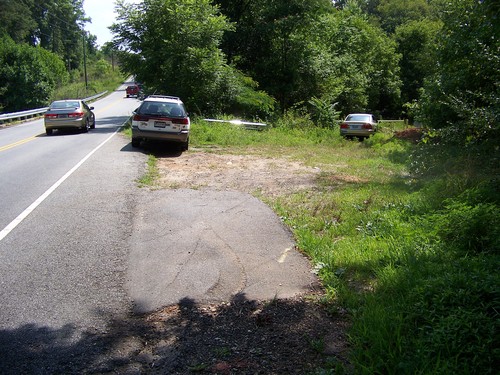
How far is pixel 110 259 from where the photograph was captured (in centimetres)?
563

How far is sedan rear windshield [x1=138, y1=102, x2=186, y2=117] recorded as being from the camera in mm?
14750

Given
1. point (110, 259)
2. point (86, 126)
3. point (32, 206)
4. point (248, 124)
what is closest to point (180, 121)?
point (32, 206)

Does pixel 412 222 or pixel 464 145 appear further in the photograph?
pixel 464 145

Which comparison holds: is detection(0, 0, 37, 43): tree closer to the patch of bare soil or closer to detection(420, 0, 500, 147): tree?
detection(420, 0, 500, 147): tree

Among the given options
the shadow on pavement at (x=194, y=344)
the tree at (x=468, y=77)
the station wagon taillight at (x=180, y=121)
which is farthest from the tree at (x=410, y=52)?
the shadow on pavement at (x=194, y=344)

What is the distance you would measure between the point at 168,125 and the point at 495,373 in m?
12.9

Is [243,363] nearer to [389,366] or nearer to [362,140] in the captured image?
[389,366]

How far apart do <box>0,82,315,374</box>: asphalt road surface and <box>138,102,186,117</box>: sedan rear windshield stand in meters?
5.28

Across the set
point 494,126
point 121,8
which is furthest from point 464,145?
point 121,8

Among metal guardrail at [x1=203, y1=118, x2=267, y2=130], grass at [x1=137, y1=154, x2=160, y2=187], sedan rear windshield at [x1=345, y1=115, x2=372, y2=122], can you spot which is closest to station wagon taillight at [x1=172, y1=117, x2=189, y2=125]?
grass at [x1=137, y1=154, x2=160, y2=187]

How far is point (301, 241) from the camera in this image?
20.6 feet

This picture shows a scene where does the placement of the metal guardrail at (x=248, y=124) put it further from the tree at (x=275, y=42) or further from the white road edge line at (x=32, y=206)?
the white road edge line at (x=32, y=206)

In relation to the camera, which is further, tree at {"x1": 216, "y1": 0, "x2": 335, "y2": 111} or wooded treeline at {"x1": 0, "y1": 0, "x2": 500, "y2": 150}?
tree at {"x1": 216, "y1": 0, "x2": 335, "y2": 111}

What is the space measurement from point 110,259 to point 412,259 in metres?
3.61
